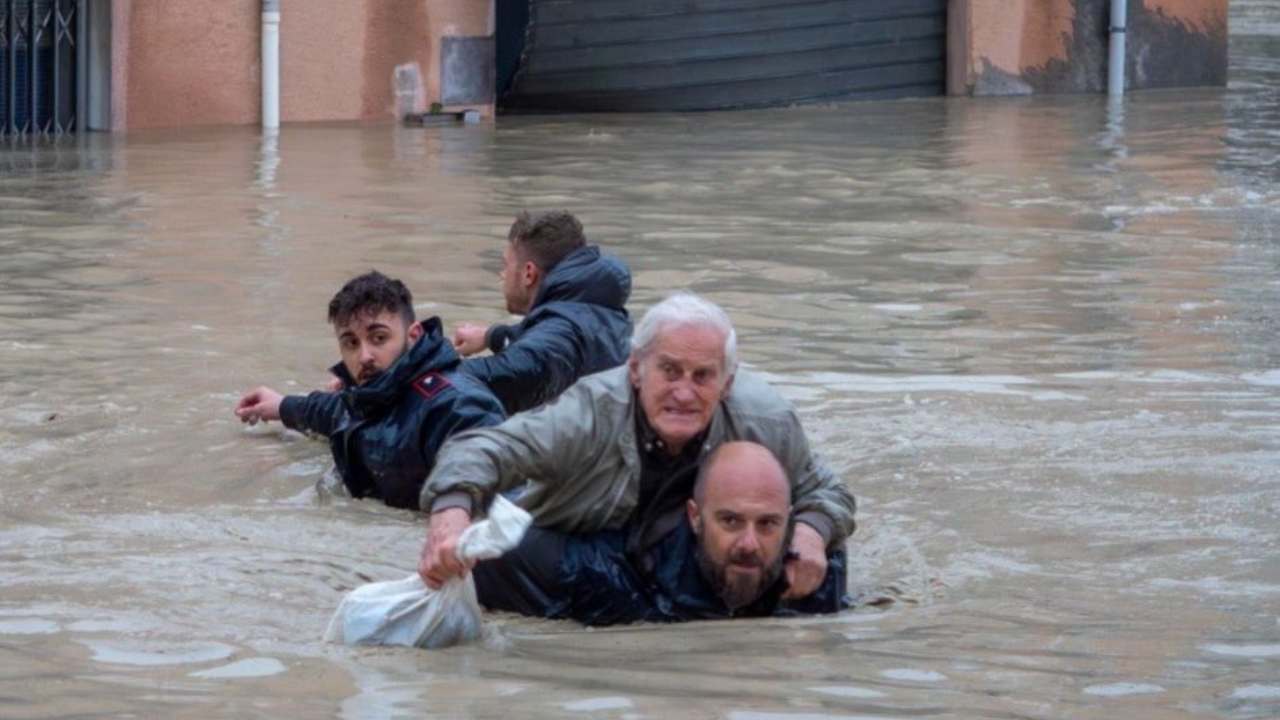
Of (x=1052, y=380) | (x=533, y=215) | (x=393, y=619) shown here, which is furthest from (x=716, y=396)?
(x=1052, y=380)

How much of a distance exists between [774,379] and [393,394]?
2286 mm

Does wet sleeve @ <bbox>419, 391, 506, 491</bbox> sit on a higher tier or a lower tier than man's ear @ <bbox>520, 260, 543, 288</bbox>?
lower

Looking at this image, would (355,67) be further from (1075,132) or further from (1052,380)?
(1052,380)

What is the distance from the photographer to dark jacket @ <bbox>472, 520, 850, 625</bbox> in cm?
573

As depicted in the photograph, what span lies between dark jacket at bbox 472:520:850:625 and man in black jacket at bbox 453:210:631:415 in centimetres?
146

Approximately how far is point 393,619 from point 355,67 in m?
13.7

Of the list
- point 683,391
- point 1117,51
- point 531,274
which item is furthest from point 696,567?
point 1117,51

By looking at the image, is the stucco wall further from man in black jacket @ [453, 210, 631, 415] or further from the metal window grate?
man in black jacket @ [453, 210, 631, 415]

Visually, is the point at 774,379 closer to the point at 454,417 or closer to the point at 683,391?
the point at 454,417

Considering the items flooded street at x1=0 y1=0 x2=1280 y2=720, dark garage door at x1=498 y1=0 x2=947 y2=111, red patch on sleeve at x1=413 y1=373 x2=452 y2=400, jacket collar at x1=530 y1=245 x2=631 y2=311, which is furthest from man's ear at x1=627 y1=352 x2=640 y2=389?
dark garage door at x1=498 y1=0 x2=947 y2=111

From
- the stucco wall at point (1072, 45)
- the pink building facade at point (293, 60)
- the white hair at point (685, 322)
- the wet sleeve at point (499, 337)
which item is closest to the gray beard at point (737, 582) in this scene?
the white hair at point (685, 322)

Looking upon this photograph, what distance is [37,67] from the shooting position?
16.9 m

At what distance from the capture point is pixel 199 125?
17.7 m

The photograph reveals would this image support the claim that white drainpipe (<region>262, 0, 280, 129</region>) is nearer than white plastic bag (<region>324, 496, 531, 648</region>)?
No
